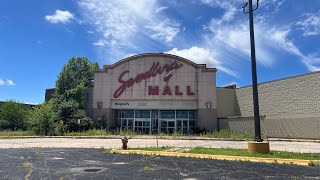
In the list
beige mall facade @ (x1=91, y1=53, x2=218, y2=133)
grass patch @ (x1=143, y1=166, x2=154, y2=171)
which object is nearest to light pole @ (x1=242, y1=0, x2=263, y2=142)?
grass patch @ (x1=143, y1=166, x2=154, y2=171)

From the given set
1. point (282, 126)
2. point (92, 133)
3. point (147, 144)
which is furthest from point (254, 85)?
point (92, 133)

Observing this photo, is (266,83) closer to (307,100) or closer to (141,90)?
(307,100)

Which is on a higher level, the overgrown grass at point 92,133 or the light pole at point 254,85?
Result: the light pole at point 254,85

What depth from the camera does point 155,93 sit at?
43.6 m

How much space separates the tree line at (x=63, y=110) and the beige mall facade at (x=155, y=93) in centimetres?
278

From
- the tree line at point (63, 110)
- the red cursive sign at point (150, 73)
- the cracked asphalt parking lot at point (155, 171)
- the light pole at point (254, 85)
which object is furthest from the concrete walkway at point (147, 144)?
the red cursive sign at point (150, 73)

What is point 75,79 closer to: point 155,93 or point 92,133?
point 155,93

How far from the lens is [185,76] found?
143ft

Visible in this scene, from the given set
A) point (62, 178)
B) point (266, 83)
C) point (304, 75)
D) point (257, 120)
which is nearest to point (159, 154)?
point (257, 120)

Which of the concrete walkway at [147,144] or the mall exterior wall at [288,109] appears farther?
the mall exterior wall at [288,109]

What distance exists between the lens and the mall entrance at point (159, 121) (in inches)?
1732

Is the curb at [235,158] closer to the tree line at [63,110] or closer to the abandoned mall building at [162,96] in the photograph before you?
the tree line at [63,110]

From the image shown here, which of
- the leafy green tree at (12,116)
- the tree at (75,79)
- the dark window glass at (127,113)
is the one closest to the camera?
the dark window glass at (127,113)

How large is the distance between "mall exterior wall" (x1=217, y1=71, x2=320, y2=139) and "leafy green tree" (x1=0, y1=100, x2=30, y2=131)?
33556mm
